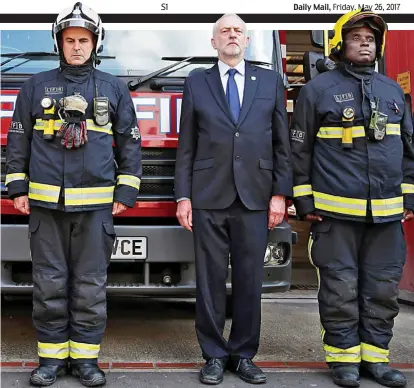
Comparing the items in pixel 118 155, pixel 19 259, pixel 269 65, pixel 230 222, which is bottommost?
pixel 19 259

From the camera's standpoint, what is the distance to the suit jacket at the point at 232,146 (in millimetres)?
3527

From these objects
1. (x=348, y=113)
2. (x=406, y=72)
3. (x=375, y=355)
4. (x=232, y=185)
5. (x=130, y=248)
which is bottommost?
(x=375, y=355)

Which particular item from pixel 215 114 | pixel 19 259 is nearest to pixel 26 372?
pixel 19 259

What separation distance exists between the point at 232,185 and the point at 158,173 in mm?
699

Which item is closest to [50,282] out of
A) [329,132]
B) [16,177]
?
[16,177]

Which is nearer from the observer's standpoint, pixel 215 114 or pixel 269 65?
pixel 215 114

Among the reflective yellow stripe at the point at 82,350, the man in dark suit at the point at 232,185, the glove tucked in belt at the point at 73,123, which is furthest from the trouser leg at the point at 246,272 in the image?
the glove tucked in belt at the point at 73,123

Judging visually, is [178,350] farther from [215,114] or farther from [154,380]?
[215,114]

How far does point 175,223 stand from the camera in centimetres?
400

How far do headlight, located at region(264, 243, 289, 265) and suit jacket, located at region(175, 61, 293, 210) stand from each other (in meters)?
0.49

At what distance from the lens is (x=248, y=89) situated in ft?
11.8

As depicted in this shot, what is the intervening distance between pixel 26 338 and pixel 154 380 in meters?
1.39

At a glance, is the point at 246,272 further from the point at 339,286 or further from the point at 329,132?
the point at 329,132

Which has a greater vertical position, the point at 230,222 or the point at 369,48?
the point at 369,48
